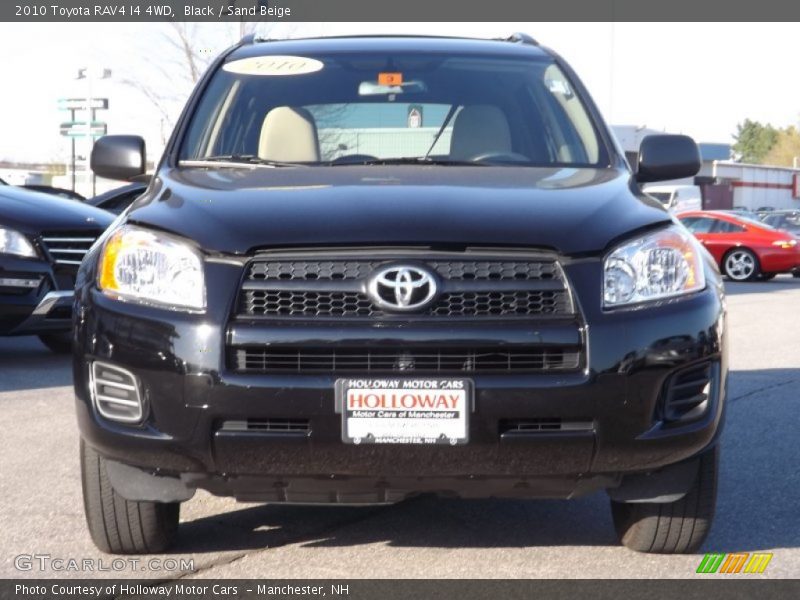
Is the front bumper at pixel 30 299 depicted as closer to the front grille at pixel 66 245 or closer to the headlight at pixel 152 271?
the front grille at pixel 66 245

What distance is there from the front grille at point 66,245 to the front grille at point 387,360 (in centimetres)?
553

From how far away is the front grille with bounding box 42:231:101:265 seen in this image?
350 inches

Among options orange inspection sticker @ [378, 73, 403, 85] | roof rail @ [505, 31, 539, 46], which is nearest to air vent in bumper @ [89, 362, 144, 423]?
orange inspection sticker @ [378, 73, 403, 85]

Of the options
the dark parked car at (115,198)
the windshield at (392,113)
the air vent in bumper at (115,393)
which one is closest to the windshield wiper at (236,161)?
the windshield at (392,113)

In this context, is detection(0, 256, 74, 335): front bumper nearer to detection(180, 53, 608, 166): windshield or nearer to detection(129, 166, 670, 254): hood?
detection(180, 53, 608, 166): windshield

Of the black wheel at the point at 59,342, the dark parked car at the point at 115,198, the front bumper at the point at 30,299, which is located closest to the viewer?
the front bumper at the point at 30,299

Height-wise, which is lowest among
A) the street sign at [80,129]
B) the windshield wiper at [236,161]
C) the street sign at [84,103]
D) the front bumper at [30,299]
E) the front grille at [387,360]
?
the street sign at [80,129]

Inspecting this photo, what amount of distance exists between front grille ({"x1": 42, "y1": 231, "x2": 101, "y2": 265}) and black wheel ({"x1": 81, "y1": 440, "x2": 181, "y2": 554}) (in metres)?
4.93

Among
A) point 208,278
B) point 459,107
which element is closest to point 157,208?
point 208,278

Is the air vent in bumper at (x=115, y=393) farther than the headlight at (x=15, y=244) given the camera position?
No

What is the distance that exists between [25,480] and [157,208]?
1.87 m

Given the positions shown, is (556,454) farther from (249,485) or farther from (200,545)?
(200,545)

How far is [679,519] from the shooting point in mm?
4113

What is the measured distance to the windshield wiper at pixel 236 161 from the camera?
15.7ft
